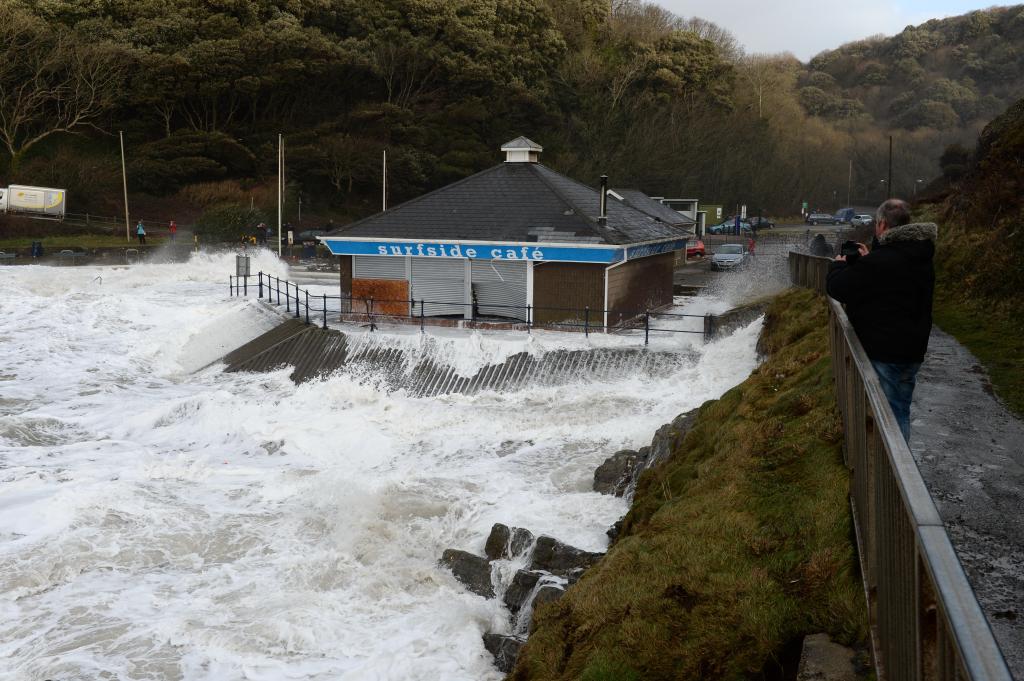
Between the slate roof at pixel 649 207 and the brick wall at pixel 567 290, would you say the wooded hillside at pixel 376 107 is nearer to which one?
the slate roof at pixel 649 207

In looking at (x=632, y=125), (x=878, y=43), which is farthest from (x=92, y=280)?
(x=878, y=43)

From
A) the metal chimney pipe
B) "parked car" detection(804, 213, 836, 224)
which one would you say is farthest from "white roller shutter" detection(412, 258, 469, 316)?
"parked car" detection(804, 213, 836, 224)

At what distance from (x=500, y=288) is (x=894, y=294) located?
65.6ft

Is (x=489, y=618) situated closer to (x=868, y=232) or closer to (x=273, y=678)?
(x=273, y=678)

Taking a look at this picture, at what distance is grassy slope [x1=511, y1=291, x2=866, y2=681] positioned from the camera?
6473mm

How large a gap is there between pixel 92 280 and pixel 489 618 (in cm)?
3454

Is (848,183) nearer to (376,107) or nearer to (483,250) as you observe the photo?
(376,107)

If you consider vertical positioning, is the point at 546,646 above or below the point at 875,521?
below

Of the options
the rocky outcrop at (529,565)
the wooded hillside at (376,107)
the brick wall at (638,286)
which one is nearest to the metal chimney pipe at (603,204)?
the brick wall at (638,286)

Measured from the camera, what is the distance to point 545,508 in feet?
45.8

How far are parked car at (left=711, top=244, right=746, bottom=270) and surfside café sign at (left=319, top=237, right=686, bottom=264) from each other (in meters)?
19.3

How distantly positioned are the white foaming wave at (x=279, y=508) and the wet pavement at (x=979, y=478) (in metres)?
4.89

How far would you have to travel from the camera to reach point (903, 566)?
3740mm

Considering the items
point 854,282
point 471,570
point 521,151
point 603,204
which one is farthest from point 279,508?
point 521,151
